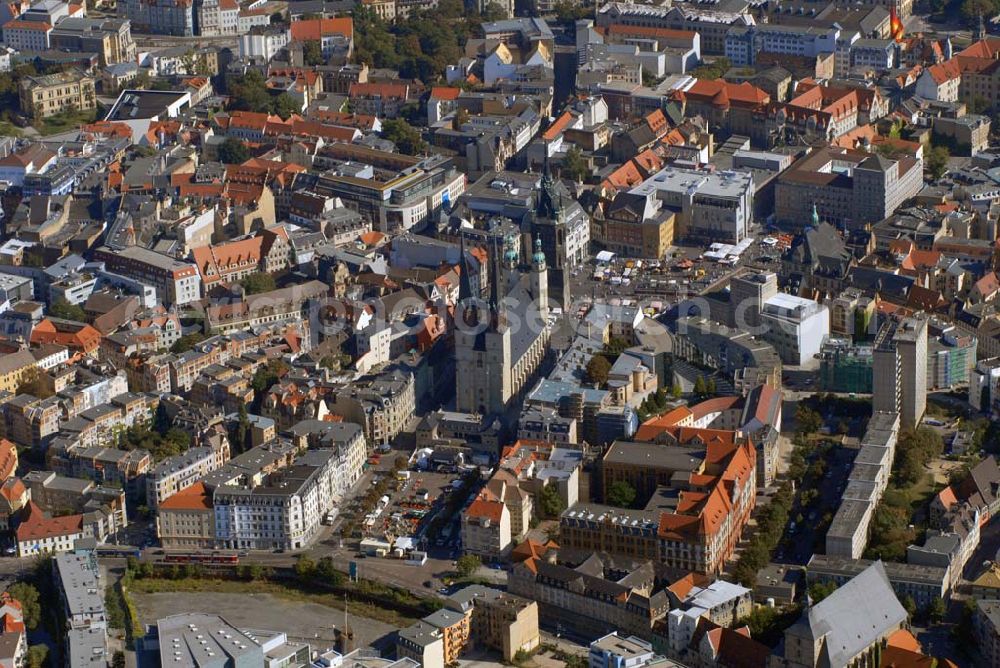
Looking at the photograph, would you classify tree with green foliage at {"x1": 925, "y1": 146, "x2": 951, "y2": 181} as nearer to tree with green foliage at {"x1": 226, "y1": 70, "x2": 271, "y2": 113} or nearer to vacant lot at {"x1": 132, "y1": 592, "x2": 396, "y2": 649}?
tree with green foliage at {"x1": 226, "y1": 70, "x2": 271, "y2": 113}

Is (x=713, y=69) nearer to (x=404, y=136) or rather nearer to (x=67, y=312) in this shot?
(x=404, y=136)

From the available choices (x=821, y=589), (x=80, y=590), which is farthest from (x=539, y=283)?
(x=80, y=590)

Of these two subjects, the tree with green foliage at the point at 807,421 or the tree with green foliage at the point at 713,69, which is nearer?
the tree with green foliage at the point at 807,421

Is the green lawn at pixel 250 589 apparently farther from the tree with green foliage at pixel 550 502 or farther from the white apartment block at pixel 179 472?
the tree with green foliage at pixel 550 502

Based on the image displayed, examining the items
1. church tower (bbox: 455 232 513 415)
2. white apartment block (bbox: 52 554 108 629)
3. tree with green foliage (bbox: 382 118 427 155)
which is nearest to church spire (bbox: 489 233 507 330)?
church tower (bbox: 455 232 513 415)

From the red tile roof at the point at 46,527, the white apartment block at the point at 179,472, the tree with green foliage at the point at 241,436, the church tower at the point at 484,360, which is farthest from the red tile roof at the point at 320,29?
the red tile roof at the point at 46,527

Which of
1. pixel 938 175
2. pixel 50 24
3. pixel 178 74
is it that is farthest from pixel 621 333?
pixel 50 24
